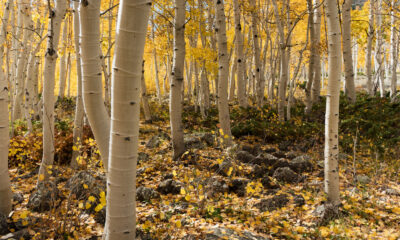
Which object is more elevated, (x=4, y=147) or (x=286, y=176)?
(x=4, y=147)

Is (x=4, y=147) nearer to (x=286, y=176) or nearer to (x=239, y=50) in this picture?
(x=286, y=176)

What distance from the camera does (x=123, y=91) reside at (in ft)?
5.37

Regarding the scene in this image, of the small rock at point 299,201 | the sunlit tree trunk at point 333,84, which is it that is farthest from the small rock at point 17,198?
the sunlit tree trunk at point 333,84

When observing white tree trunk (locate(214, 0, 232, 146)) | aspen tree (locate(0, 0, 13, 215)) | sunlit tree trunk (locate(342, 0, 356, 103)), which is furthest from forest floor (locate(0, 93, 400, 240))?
sunlit tree trunk (locate(342, 0, 356, 103))

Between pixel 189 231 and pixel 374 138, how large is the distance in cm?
542

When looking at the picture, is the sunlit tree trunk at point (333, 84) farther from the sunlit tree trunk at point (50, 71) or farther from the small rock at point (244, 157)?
the sunlit tree trunk at point (50, 71)

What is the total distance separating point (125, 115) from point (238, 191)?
280cm

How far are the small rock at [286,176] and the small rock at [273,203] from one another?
0.81 metres

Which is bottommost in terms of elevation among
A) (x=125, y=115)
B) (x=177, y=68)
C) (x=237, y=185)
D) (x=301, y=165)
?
(x=237, y=185)

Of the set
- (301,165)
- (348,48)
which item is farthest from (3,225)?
(348,48)

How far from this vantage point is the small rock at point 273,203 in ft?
11.5

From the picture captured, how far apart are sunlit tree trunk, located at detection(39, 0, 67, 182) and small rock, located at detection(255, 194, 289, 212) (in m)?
2.92

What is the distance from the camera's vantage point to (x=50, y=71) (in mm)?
3709

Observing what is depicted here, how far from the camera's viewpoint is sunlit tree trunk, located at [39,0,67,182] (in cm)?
350
